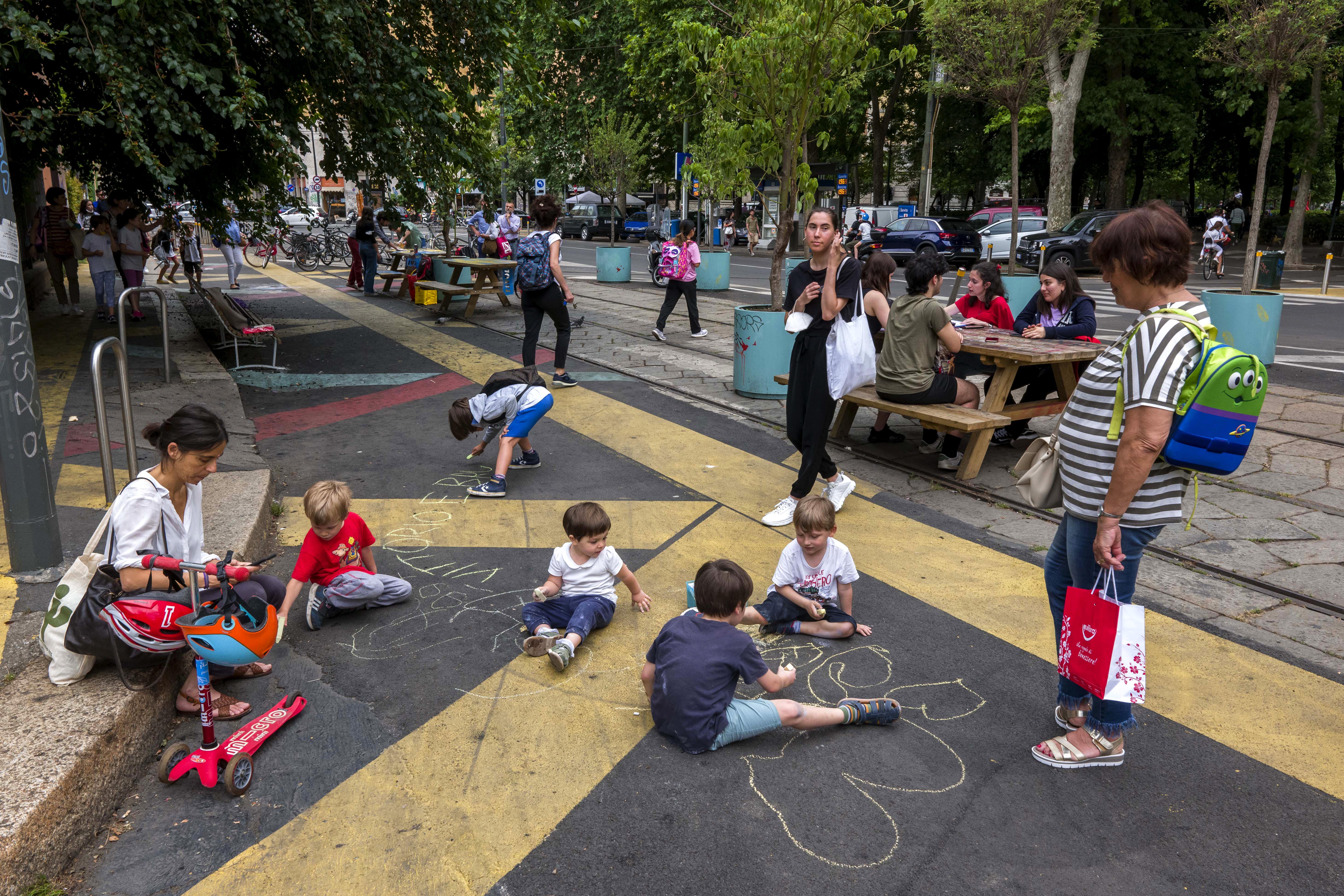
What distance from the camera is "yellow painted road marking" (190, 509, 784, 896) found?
8.16 feet

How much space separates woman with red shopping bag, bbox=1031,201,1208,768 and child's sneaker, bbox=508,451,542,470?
12.9ft

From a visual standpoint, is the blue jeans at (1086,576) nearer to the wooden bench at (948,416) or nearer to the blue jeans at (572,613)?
the blue jeans at (572,613)

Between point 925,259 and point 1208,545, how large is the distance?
2.38 meters

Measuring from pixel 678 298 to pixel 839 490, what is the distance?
6.95 m

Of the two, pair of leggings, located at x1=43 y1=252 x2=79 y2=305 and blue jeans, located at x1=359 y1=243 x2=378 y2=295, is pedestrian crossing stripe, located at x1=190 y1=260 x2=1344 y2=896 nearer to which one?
pair of leggings, located at x1=43 y1=252 x2=79 y2=305

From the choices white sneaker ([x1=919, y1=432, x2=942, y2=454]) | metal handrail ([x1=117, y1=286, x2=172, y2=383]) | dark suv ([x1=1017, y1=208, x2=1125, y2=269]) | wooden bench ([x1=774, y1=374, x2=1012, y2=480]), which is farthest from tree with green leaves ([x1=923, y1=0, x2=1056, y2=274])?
metal handrail ([x1=117, y1=286, x2=172, y2=383])

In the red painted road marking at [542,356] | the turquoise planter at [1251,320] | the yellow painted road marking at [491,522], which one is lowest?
the yellow painted road marking at [491,522]

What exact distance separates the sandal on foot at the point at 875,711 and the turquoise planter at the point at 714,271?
15214mm

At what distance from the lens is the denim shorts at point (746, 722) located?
3045mm

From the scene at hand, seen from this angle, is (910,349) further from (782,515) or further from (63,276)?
(63,276)

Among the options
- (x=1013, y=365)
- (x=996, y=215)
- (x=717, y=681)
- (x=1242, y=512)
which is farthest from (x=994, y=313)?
(x=996, y=215)

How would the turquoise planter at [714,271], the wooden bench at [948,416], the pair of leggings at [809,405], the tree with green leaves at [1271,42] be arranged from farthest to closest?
the turquoise planter at [714,271] → the tree with green leaves at [1271,42] → the wooden bench at [948,416] → the pair of leggings at [809,405]

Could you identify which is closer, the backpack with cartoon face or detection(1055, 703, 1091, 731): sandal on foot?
the backpack with cartoon face

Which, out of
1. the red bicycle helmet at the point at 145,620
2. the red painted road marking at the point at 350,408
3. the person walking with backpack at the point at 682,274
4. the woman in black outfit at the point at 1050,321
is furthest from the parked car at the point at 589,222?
the red bicycle helmet at the point at 145,620
